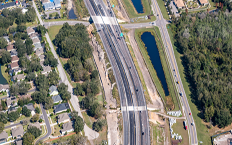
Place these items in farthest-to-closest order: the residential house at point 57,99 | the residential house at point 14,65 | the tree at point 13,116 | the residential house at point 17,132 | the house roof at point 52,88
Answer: the residential house at point 14,65 < the house roof at point 52,88 < the residential house at point 57,99 < the tree at point 13,116 < the residential house at point 17,132

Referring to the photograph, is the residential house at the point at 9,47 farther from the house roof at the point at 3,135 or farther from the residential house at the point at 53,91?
the house roof at the point at 3,135

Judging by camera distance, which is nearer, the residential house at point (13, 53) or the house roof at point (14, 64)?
the house roof at point (14, 64)

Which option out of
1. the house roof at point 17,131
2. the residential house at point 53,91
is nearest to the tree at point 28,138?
the house roof at point 17,131

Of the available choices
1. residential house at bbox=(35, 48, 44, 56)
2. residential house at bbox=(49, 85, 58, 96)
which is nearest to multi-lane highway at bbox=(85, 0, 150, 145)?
residential house at bbox=(49, 85, 58, 96)

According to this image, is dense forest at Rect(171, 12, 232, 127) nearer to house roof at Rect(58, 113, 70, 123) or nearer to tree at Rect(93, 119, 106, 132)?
tree at Rect(93, 119, 106, 132)

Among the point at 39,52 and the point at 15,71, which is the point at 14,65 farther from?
the point at 39,52

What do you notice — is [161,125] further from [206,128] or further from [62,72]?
[62,72]
